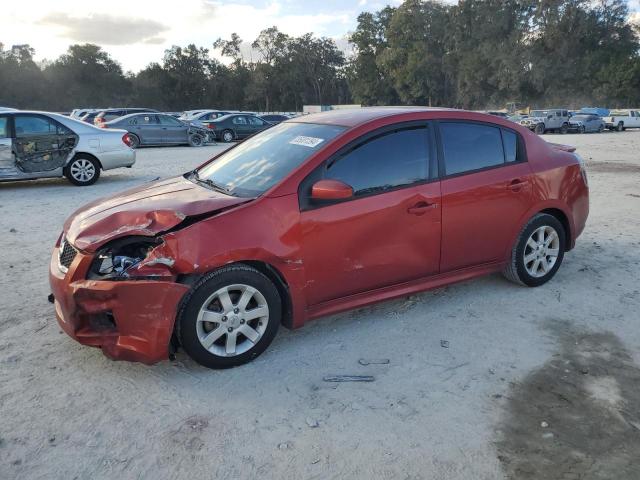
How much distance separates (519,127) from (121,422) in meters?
3.98

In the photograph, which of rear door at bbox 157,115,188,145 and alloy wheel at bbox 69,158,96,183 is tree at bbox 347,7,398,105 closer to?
rear door at bbox 157,115,188,145

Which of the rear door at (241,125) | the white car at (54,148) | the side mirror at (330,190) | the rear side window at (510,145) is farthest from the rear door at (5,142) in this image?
the rear door at (241,125)

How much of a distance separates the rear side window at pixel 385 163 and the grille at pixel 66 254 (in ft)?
5.80

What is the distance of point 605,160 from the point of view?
608 inches

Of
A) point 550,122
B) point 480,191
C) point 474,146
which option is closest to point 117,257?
point 480,191

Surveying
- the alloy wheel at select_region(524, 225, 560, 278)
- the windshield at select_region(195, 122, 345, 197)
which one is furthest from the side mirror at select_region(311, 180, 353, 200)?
the alloy wheel at select_region(524, 225, 560, 278)

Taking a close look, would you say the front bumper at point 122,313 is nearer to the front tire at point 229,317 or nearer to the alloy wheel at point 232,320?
the front tire at point 229,317

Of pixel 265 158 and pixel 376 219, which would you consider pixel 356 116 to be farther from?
pixel 376 219

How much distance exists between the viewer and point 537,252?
4758mm

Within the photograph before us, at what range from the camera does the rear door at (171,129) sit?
20938 millimetres

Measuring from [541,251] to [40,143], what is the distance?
29.7 ft

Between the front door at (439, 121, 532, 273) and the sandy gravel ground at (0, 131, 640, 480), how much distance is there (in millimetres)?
492

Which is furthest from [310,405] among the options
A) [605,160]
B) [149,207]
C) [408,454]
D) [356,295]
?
[605,160]

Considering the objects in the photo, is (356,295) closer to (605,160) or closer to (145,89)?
(605,160)
